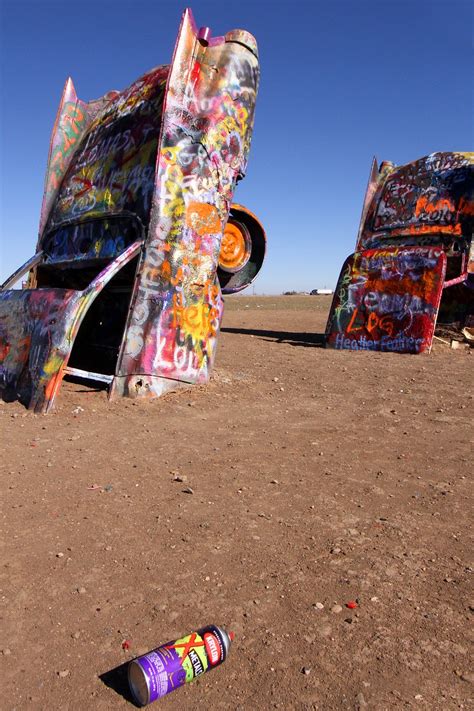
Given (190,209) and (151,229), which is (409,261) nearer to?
(190,209)

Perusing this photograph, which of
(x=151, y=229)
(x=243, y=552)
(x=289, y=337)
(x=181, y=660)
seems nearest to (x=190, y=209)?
(x=151, y=229)

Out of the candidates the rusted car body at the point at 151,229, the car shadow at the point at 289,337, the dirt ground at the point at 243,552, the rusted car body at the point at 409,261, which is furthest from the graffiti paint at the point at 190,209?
the car shadow at the point at 289,337

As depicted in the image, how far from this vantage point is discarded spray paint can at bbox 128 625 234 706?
207cm

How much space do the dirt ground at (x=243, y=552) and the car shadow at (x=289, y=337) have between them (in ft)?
20.4

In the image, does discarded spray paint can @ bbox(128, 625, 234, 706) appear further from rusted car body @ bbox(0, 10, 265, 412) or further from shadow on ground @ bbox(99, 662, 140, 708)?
rusted car body @ bbox(0, 10, 265, 412)

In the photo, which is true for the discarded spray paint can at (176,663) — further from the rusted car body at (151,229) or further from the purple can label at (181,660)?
the rusted car body at (151,229)

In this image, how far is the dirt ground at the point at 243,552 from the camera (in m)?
2.22

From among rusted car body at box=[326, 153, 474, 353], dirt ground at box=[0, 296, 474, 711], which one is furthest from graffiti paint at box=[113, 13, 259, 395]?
rusted car body at box=[326, 153, 474, 353]

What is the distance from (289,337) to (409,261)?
389 cm

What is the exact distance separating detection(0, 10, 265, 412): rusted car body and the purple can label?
4.22m

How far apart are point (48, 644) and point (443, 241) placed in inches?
434

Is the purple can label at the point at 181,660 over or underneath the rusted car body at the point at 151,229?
underneath

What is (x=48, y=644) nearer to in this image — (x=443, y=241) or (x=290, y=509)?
(x=290, y=509)

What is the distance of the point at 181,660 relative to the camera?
217 cm
